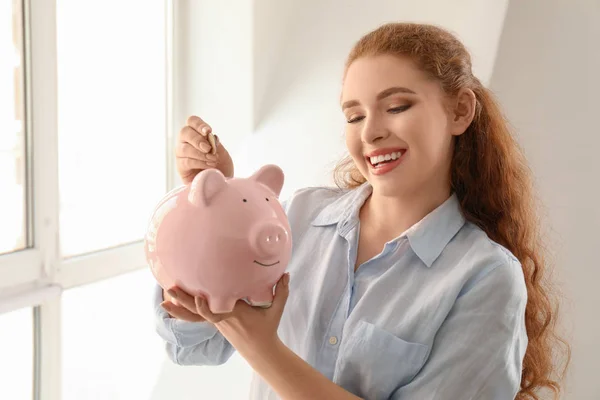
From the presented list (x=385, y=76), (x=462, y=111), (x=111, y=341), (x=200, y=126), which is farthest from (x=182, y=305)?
(x=111, y=341)

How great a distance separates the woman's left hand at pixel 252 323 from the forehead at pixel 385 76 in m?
0.39

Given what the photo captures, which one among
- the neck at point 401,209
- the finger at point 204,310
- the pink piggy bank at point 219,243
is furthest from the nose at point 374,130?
the finger at point 204,310

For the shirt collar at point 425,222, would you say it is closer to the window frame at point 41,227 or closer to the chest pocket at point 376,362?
the chest pocket at point 376,362

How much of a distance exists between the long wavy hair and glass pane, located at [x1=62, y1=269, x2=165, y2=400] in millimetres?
1084

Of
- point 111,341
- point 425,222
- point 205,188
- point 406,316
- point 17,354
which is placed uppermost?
point 205,188

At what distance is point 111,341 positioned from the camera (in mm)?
1984

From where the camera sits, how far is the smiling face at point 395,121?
113 centimetres

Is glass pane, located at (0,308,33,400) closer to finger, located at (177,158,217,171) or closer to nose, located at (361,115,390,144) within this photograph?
finger, located at (177,158,217,171)

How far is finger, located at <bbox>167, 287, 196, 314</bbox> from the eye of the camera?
3.12ft

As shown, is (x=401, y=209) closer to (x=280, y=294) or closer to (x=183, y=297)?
(x=280, y=294)

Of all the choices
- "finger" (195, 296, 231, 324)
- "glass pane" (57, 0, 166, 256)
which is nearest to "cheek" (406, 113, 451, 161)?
"finger" (195, 296, 231, 324)

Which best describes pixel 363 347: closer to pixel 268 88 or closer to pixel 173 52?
pixel 268 88

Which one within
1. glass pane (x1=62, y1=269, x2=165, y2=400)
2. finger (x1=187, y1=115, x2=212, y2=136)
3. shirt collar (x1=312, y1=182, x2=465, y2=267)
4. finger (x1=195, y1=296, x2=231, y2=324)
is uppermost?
finger (x1=187, y1=115, x2=212, y2=136)

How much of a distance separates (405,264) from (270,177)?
1.07ft
